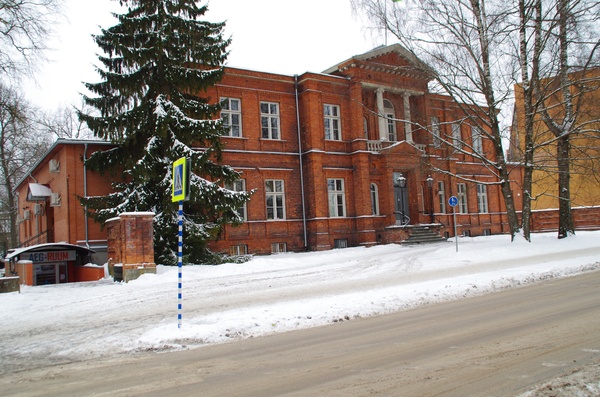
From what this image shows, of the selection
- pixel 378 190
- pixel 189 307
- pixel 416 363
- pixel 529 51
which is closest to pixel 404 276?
pixel 189 307

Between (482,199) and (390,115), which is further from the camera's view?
(482,199)

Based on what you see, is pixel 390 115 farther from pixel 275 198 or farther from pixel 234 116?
pixel 234 116

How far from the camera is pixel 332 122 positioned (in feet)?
98.9

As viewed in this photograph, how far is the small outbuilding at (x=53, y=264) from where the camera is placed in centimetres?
2122

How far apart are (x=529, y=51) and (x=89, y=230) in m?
22.6

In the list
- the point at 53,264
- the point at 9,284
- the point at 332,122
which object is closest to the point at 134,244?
the point at 9,284

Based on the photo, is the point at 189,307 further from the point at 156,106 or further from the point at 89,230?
the point at 89,230

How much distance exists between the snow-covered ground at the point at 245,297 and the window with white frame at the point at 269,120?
368 inches

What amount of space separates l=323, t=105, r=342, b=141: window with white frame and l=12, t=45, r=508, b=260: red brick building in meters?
0.06

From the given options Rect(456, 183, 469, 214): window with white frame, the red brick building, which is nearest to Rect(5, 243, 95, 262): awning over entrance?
the red brick building

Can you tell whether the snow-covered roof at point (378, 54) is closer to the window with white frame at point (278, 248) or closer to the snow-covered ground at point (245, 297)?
the window with white frame at point (278, 248)

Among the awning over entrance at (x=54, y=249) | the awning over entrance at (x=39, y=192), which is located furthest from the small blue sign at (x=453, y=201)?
the awning over entrance at (x=39, y=192)

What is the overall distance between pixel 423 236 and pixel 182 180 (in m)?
23.2

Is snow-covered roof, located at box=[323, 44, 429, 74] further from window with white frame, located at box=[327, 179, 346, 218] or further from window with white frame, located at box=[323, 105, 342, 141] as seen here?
window with white frame, located at box=[327, 179, 346, 218]
